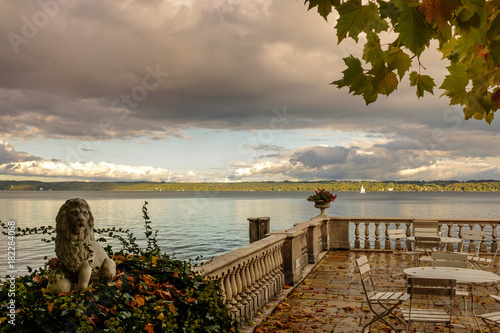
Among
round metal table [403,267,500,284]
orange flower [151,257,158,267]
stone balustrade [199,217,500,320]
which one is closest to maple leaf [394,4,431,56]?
orange flower [151,257,158,267]

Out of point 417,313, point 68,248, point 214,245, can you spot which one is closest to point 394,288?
point 417,313

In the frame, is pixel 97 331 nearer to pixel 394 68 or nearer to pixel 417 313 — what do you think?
pixel 394 68

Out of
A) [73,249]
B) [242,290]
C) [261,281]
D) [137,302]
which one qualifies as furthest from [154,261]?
[261,281]

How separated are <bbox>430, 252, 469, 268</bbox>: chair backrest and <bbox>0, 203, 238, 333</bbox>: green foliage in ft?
13.1

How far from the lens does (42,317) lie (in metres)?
2.83

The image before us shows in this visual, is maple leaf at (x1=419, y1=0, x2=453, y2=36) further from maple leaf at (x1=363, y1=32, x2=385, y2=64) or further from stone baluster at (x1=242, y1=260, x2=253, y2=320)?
stone baluster at (x1=242, y1=260, x2=253, y2=320)

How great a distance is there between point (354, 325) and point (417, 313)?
1.18m

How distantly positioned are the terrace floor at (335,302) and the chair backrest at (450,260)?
0.82m

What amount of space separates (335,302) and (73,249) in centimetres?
545

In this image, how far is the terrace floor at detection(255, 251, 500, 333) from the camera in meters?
6.33

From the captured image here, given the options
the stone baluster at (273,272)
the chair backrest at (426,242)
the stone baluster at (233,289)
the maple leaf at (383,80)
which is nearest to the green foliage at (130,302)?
the stone baluster at (233,289)

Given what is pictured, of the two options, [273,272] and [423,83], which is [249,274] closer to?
[273,272]

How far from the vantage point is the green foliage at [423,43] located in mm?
1782

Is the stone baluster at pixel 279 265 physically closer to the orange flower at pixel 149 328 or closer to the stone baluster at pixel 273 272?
the stone baluster at pixel 273 272
